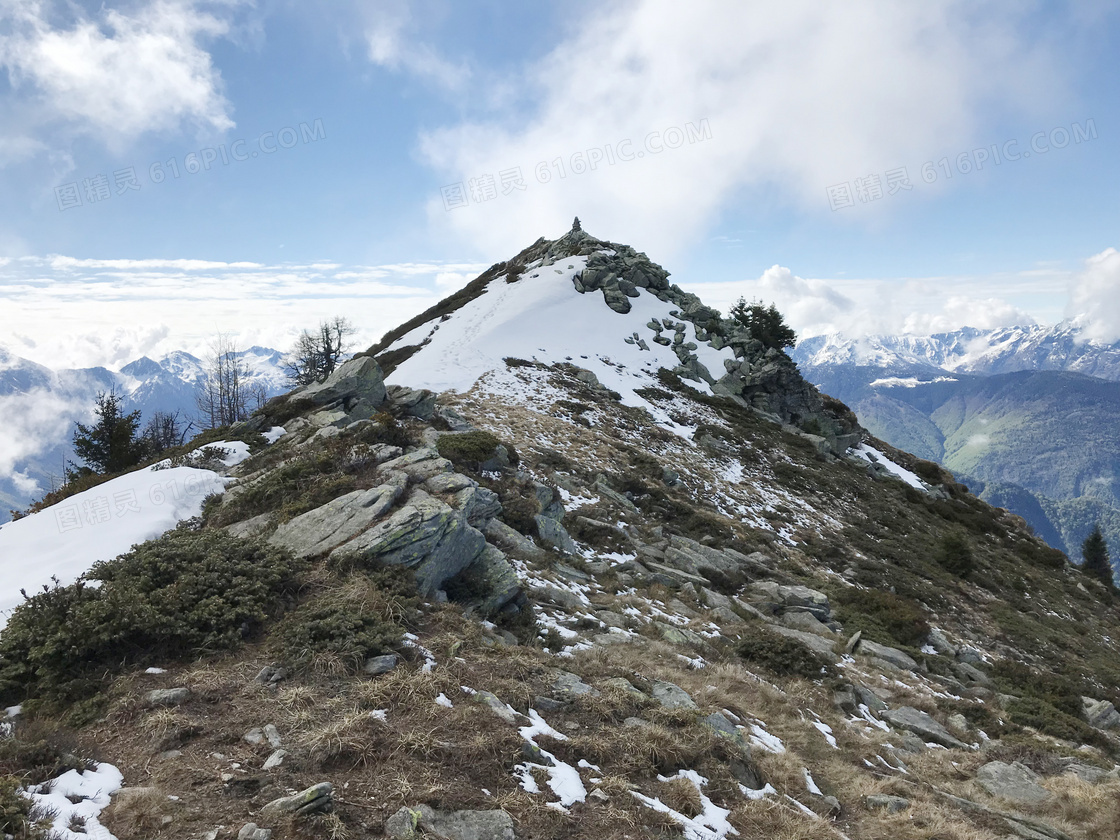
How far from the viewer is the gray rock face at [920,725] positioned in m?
10.9

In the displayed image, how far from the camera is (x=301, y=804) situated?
16.5 feet

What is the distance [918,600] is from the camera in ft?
73.3

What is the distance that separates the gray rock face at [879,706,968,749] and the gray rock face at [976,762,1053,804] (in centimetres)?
107

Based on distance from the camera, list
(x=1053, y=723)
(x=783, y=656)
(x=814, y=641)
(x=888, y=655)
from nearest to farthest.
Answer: (x=783, y=656) < (x=1053, y=723) < (x=814, y=641) < (x=888, y=655)

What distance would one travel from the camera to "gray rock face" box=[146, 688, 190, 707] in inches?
261

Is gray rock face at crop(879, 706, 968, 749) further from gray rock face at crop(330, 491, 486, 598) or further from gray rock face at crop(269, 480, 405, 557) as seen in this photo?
gray rock face at crop(269, 480, 405, 557)

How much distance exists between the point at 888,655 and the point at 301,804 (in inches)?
614

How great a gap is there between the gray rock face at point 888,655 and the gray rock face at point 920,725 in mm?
3019

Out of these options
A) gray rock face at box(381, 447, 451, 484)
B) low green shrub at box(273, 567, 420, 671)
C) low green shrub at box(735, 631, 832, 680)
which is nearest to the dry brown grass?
low green shrub at box(273, 567, 420, 671)

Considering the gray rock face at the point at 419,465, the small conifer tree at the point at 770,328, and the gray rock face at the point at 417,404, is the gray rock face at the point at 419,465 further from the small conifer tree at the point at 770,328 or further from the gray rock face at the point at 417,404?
the small conifer tree at the point at 770,328

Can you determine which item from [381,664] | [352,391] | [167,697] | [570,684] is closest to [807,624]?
[570,684]

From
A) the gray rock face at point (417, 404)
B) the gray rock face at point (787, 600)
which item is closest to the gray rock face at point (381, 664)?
the gray rock face at point (787, 600)

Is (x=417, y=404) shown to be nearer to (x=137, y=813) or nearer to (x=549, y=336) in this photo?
(x=137, y=813)

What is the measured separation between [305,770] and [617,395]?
105 feet
